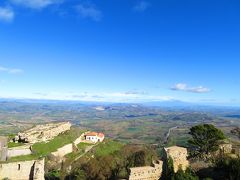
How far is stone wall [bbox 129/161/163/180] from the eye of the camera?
2984cm

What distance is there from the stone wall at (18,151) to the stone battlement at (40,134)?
4475mm

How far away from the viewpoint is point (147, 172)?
30.4 metres

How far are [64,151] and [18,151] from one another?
41.4ft

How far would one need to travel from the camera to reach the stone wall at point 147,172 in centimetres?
2984

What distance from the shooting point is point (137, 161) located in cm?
4256

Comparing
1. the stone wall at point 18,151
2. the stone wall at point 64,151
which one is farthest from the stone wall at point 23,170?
the stone wall at point 64,151

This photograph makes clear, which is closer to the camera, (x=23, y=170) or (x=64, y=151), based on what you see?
(x=23, y=170)

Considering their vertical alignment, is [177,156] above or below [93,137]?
above

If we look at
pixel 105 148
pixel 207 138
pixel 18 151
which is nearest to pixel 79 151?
pixel 105 148

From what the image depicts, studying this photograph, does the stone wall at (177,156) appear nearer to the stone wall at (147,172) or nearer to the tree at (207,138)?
the stone wall at (147,172)

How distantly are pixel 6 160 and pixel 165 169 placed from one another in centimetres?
1994

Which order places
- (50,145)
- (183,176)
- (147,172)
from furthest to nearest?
(50,145) < (147,172) < (183,176)

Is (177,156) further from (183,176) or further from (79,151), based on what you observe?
(79,151)

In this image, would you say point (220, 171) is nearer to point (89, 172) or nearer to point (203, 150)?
point (203, 150)
